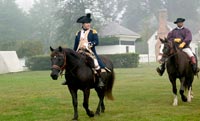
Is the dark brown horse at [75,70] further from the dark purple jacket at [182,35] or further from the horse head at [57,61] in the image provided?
the dark purple jacket at [182,35]

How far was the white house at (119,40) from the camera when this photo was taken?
56053mm

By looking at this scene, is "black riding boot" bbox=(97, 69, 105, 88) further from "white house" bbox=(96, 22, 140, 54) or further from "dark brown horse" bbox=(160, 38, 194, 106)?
"white house" bbox=(96, 22, 140, 54)

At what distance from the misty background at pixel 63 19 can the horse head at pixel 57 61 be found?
1598 inches

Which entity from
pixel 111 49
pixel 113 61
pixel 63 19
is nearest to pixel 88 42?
pixel 113 61

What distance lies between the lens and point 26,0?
158m

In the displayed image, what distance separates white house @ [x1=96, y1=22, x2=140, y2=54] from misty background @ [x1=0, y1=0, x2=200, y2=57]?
169 centimetres

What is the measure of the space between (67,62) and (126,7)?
104 m

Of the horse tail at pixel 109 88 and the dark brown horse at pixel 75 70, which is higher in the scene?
the dark brown horse at pixel 75 70

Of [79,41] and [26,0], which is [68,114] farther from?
[26,0]

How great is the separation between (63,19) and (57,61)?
52245 mm

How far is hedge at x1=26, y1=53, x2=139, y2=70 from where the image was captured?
146 ft

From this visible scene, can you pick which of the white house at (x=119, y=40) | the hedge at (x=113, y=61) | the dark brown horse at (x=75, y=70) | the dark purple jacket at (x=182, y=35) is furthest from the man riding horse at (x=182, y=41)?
the white house at (x=119, y=40)

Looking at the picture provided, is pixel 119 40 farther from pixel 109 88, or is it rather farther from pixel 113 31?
pixel 109 88

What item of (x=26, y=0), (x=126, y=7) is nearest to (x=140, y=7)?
(x=126, y=7)
